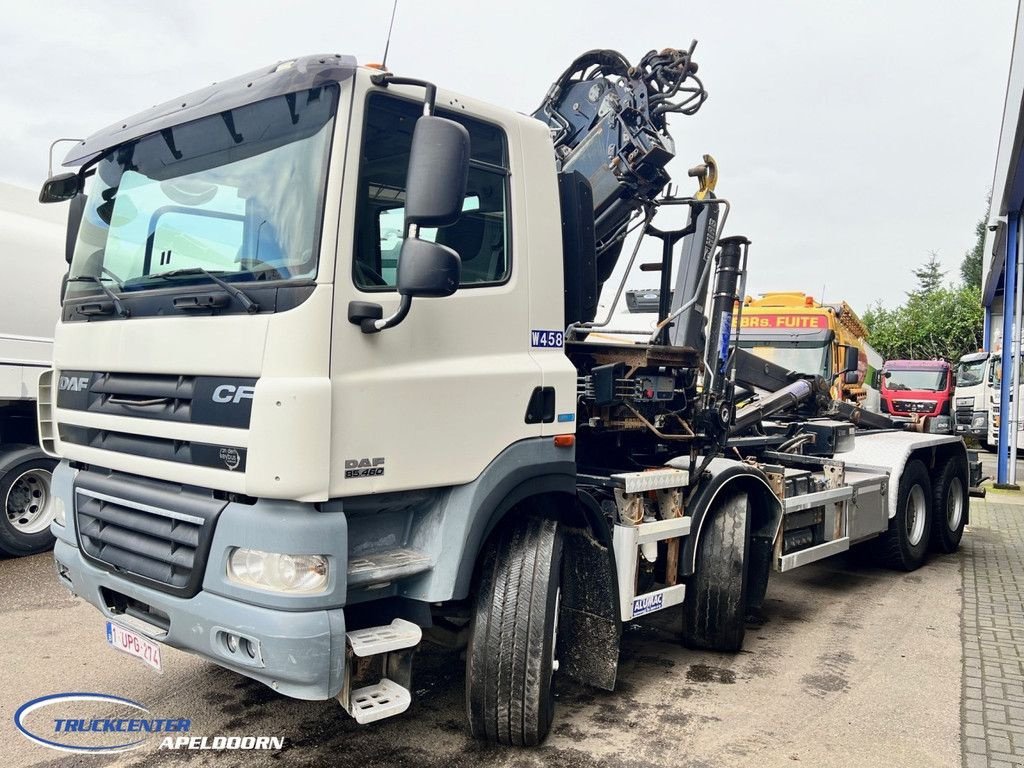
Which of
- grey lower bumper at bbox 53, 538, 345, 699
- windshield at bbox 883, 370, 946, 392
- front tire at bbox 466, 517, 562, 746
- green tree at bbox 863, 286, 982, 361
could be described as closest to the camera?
grey lower bumper at bbox 53, 538, 345, 699

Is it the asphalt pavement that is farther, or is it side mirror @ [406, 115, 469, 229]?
the asphalt pavement

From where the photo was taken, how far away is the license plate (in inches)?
134

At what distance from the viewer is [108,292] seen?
3.67 meters

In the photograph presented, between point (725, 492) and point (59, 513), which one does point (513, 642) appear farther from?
point (59, 513)

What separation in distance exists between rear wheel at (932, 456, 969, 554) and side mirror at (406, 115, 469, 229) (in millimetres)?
7028

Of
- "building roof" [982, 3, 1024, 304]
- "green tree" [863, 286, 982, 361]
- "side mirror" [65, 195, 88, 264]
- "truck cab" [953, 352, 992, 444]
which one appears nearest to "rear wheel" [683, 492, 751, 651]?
"side mirror" [65, 195, 88, 264]

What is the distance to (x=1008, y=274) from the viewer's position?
1454 centimetres

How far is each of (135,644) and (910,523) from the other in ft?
22.5

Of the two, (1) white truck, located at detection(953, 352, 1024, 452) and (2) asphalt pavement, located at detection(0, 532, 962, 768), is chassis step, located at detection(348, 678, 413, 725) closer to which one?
(2) asphalt pavement, located at detection(0, 532, 962, 768)

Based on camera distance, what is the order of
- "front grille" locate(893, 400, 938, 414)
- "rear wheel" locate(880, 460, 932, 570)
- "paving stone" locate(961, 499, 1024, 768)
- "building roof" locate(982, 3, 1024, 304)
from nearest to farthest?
"paving stone" locate(961, 499, 1024, 768) → "rear wheel" locate(880, 460, 932, 570) → "building roof" locate(982, 3, 1024, 304) → "front grille" locate(893, 400, 938, 414)

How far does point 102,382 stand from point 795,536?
4430 mm

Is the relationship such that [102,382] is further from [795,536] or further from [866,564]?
[866,564]

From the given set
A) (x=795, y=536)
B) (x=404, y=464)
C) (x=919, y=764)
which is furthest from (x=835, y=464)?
(x=404, y=464)

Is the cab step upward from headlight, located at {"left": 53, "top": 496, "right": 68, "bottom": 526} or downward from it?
downward
